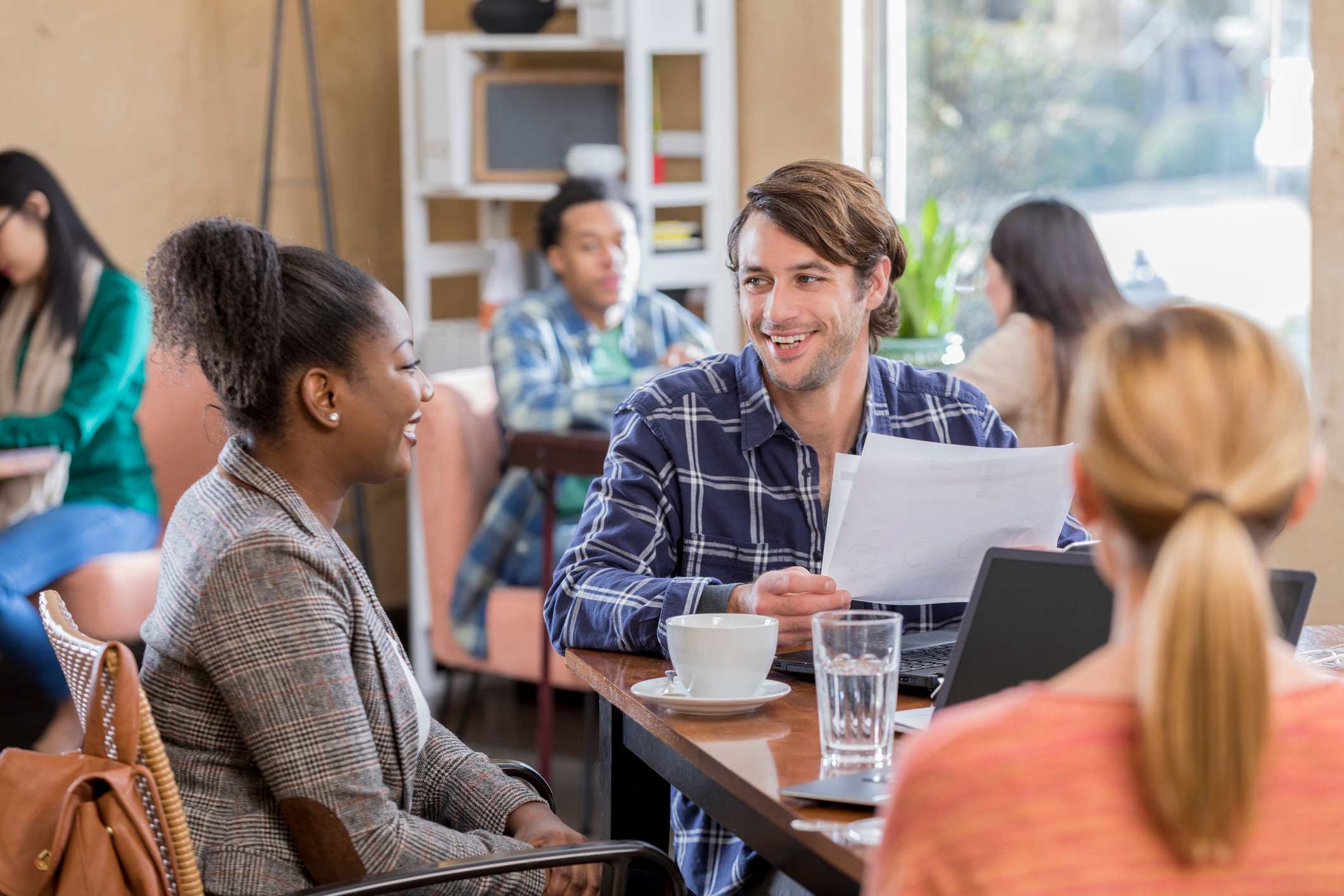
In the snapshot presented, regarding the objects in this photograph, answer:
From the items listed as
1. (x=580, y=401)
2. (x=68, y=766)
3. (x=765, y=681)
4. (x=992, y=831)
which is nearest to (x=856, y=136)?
(x=580, y=401)

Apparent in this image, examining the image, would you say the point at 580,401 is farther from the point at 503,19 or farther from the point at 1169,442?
the point at 1169,442

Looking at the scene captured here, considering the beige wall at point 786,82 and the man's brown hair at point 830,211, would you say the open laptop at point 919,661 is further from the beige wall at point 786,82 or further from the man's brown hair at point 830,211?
the beige wall at point 786,82

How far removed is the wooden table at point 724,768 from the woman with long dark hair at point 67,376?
1999 mm

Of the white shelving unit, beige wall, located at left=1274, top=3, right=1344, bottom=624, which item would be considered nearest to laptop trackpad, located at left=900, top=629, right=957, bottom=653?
beige wall, located at left=1274, top=3, right=1344, bottom=624

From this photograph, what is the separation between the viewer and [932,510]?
143 cm

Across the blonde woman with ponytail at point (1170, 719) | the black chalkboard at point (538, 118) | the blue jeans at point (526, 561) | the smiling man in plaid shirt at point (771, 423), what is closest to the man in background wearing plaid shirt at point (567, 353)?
the blue jeans at point (526, 561)

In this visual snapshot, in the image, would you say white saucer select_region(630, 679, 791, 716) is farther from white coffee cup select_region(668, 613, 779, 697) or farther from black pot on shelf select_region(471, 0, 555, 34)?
black pot on shelf select_region(471, 0, 555, 34)

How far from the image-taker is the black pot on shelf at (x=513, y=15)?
3.94 m

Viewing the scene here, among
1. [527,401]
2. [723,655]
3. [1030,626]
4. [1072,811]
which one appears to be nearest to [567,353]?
[527,401]

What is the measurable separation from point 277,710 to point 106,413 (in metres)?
2.26

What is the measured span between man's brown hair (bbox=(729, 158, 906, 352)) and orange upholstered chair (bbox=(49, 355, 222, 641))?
152cm

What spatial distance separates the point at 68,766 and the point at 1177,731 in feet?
2.74

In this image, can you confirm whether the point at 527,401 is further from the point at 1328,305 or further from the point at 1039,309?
the point at 1328,305

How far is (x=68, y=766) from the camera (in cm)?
112
